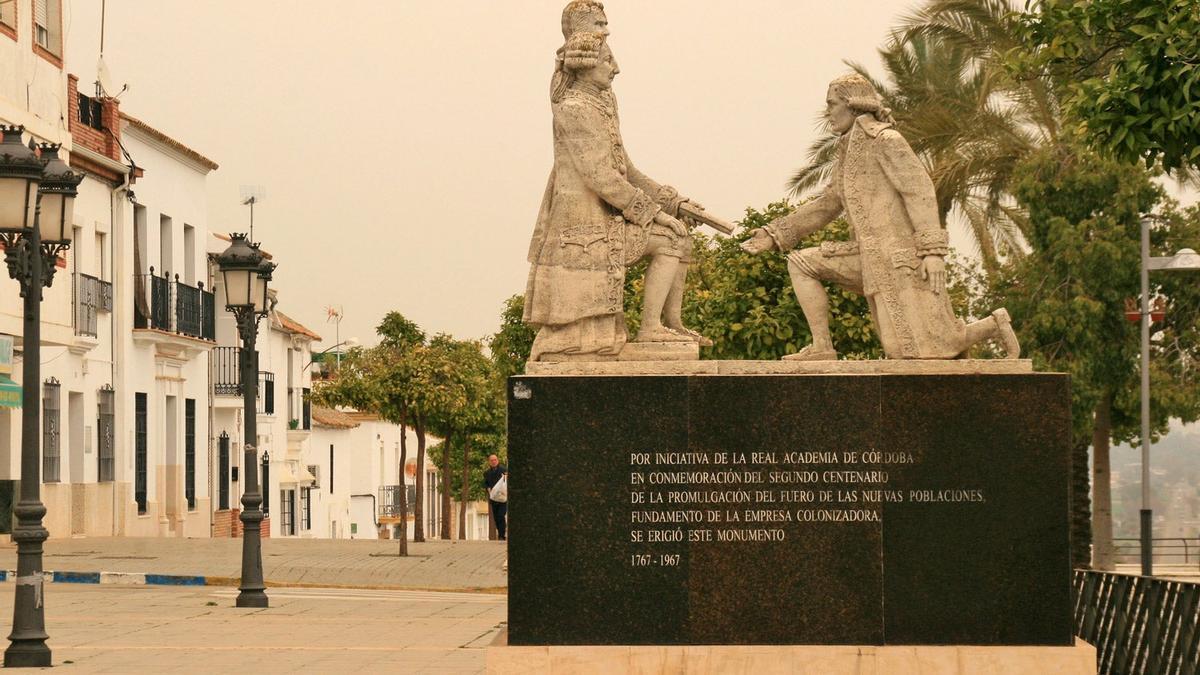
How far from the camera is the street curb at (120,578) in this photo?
22547 mm

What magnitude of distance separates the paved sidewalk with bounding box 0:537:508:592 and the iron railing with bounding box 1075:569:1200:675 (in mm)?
10916

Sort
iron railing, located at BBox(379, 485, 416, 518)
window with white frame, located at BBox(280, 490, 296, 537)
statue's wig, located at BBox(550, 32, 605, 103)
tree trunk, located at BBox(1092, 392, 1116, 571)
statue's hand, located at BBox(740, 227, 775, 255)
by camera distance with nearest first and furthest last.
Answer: statue's wig, located at BBox(550, 32, 605, 103), statue's hand, located at BBox(740, 227, 775, 255), tree trunk, located at BBox(1092, 392, 1116, 571), window with white frame, located at BBox(280, 490, 296, 537), iron railing, located at BBox(379, 485, 416, 518)

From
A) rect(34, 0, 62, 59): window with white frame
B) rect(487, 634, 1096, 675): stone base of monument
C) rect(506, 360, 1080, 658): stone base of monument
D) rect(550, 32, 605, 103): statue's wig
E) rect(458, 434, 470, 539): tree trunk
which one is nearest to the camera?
rect(487, 634, 1096, 675): stone base of monument

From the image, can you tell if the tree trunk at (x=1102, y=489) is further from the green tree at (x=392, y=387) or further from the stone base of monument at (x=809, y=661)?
the stone base of monument at (x=809, y=661)

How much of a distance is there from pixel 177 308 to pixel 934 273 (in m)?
27.5

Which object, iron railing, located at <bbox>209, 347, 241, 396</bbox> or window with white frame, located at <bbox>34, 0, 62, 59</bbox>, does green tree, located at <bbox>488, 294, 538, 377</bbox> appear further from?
window with white frame, located at <bbox>34, 0, 62, 59</bbox>

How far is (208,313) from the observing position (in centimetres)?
4019

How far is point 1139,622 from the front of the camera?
39.9ft

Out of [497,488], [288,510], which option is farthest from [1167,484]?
[288,510]

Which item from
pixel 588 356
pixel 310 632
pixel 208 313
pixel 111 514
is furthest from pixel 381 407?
pixel 588 356

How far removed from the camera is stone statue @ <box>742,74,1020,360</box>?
475 inches

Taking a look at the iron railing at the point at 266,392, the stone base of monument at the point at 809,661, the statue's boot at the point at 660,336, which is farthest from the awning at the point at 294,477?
the stone base of monument at the point at 809,661

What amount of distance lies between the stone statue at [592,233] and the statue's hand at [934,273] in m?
1.42

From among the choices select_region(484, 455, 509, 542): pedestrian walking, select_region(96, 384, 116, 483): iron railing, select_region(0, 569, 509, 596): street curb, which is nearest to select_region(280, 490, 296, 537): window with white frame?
select_region(96, 384, 116, 483): iron railing
